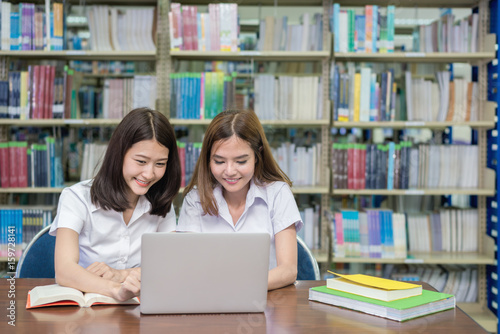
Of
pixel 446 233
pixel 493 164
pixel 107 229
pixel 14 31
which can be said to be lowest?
pixel 446 233

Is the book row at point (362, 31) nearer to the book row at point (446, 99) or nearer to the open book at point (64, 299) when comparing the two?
the book row at point (446, 99)

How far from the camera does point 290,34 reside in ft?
9.69

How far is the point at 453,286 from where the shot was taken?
9.98 ft

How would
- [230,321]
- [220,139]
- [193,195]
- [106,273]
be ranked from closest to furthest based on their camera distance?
[230,321], [106,273], [220,139], [193,195]

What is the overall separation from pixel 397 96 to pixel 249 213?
1.68 meters

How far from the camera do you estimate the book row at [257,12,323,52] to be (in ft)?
9.67

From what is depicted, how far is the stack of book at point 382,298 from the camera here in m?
1.04

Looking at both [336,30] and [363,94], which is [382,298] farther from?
[336,30]

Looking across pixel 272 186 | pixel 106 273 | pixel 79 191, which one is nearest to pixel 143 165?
pixel 79 191

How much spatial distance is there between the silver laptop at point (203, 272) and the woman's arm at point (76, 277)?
78mm

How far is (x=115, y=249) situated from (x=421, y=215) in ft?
6.71

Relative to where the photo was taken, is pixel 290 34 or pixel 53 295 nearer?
pixel 53 295

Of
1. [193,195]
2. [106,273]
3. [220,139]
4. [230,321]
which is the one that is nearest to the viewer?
[230,321]

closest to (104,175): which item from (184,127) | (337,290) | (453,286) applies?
(337,290)
